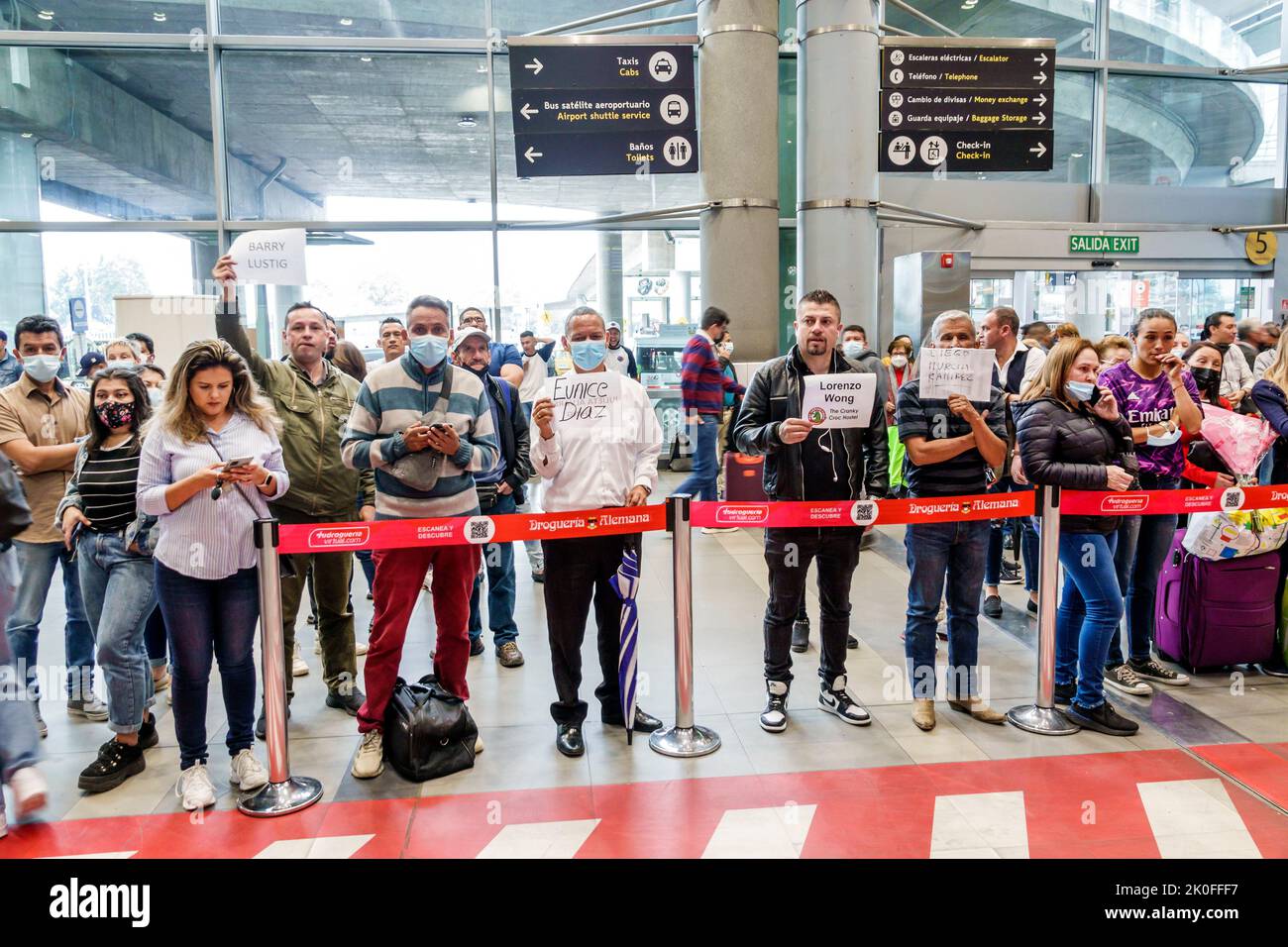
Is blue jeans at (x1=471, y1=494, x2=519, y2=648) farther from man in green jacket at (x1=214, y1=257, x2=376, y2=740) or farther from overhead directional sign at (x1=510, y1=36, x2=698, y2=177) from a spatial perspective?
overhead directional sign at (x1=510, y1=36, x2=698, y2=177)

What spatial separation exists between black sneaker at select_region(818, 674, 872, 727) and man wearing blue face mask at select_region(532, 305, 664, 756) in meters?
1.14

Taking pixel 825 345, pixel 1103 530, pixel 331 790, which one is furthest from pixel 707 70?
pixel 331 790

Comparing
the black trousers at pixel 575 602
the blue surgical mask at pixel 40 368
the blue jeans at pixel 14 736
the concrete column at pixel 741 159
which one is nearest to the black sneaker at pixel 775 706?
the black trousers at pixel 575 602

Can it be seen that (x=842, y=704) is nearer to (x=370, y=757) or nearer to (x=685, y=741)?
(x=685, y=741)

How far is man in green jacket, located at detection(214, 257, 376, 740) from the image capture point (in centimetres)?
445

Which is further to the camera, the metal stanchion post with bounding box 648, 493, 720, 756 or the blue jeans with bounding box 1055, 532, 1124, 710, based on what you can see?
the blue jeans with bounding box 1055, 532, 1124, 710

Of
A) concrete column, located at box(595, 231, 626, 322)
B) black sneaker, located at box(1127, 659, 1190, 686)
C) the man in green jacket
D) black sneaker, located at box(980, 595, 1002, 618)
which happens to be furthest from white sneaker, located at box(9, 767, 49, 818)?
concrete column, located at box(595, 231, 626, 322)

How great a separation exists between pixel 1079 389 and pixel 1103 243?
8.52 m

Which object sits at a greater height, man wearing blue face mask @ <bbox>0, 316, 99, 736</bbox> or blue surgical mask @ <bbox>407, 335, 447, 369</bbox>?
blue surgical mask @ <bbox>407, 335, 447, 369</bbox>

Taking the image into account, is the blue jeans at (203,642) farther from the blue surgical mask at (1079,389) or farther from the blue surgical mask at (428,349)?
the blue surgical mask at (1079,389)

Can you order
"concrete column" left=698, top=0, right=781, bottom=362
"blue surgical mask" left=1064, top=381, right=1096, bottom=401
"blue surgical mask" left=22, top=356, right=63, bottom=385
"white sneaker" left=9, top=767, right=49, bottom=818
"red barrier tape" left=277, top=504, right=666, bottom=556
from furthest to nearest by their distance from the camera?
"concrete column" left=698, top=0, right=781, bottom=362 → "blue surgical mask" left=22, top=356, right=63, bottom=385 → "blue surgical mask" left=1064, top=381, right=1096, bottom=401 → "red barrier tape" left=277, top=504, right=666, bottom=556 → "white sneaker" left=9, top=767, right=49, bottom=818

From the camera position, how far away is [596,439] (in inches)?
167
